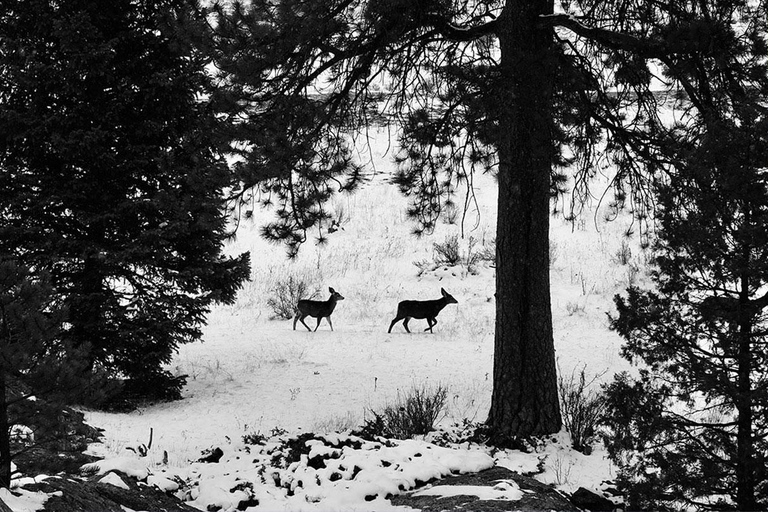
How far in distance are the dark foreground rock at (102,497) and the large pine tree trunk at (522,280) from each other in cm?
334

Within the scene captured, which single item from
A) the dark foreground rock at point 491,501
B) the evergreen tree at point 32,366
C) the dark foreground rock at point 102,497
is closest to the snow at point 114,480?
the dark foreground rock at point 102,497

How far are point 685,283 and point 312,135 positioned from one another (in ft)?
12.4

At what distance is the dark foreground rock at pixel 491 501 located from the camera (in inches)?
192

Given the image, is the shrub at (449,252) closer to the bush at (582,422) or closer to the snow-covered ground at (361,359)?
the snow-covered ground at (361,359)

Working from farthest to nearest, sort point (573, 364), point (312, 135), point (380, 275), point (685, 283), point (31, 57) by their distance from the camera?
point (380, 275) < point (573, 364) < point (31, 57) < point (312, 135) < point (685, 283)

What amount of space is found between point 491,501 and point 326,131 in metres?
4.10

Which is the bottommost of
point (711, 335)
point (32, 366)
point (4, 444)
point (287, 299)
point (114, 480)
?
point (114, 480)

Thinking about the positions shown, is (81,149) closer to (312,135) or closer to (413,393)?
(312,135)

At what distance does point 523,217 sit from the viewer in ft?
22.2

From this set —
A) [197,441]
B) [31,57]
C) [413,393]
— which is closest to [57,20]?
[31,57]

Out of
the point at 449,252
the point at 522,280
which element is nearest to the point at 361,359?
the point at 522,280

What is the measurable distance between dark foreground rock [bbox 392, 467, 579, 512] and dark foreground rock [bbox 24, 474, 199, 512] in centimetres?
182

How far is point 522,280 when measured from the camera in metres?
6.86

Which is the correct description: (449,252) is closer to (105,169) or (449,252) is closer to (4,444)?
(105,169)
